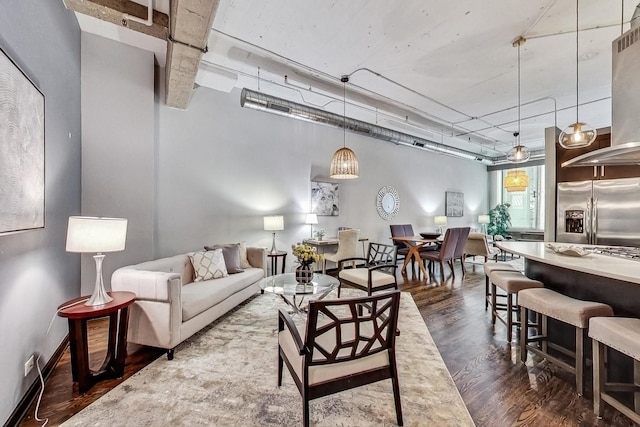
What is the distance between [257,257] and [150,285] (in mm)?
1878

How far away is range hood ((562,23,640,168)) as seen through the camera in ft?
7.70

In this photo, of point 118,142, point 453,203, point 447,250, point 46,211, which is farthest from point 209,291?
point 453,203

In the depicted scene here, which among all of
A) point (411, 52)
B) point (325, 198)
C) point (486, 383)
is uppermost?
point (411, 52)

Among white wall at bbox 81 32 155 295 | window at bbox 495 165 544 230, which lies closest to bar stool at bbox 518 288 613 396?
white wall at bbox 81 32 155 295

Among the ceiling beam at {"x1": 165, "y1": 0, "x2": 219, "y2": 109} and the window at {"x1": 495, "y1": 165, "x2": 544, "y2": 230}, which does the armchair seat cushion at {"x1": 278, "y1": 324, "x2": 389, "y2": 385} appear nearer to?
the ceiling beam at {"x1": 165, "y1": 0, "x2": 219, "y2": 109}

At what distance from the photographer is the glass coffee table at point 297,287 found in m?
2.74

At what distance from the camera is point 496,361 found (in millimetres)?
2381

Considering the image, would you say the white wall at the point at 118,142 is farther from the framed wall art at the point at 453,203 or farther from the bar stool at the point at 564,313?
the framed wall art at the point at 453,203

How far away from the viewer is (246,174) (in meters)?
4.82

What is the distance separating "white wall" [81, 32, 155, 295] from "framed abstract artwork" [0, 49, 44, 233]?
133cm

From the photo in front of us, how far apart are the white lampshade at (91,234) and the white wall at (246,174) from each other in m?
1.95

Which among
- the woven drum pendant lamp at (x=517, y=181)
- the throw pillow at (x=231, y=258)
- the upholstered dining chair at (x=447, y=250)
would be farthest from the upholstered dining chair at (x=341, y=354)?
the woven drum pendant lamp at (x=517, y=181)

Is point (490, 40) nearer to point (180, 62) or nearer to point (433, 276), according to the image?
point (180, 62)

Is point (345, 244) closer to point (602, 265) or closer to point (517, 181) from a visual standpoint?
point (602, 265)
